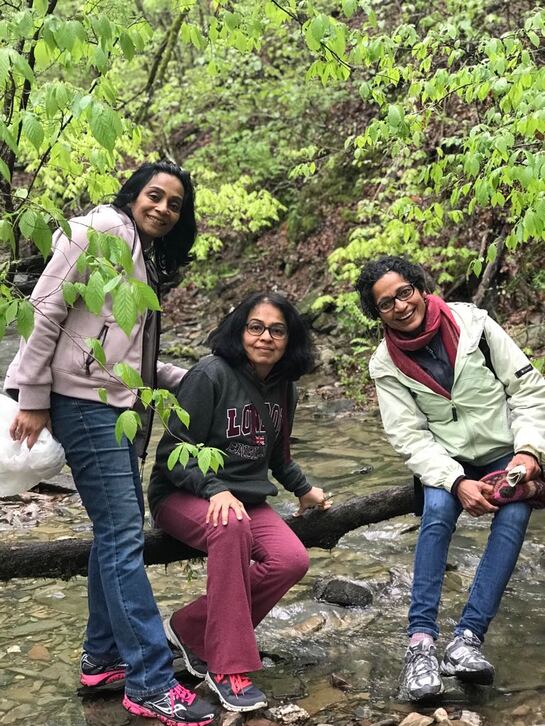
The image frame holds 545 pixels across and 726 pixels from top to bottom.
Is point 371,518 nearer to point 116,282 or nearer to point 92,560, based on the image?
point 92,560

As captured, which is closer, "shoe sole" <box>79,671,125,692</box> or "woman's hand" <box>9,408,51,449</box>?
"woman's hand" <box>9,408,51,449</box>

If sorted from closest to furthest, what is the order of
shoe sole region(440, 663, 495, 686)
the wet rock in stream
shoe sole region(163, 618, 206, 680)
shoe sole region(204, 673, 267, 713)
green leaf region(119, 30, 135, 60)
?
1. green leaf region(119, 30, 135, 60)
2. shoe sole region(204, 673, 267, 713)
3. shoe sole region(440, 663, 495, 686)
4. shoe sole region(163, 618, 206, 680)
5. the wet rock in stream

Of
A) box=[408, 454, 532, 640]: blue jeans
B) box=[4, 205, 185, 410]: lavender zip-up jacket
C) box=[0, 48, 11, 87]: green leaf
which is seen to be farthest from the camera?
box=[408, 454, 532, 640]: blue jeans

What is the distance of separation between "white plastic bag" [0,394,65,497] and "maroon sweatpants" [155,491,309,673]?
639 mm

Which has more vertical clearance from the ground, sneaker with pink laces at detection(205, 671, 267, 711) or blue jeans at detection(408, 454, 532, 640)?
blue jeans at detection(408, 454, 532, 640)

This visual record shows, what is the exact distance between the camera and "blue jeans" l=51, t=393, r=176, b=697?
298cm

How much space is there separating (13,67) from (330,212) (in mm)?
13396

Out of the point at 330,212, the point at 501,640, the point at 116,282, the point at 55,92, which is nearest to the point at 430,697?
the point at 501,640

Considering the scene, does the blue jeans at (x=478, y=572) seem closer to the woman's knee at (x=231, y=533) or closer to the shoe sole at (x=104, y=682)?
the woman's knee at (x=231, y=533)

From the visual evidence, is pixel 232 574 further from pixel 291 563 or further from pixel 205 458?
pixel 205 458

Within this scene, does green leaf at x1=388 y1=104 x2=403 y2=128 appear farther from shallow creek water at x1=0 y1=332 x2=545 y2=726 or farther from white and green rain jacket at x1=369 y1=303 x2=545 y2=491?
shallow creek water at x1=0 y1=332 x2=545 y2=726

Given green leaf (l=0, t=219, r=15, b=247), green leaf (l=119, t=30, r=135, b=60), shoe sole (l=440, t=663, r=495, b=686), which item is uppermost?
green leaf (l=119, t=30, r=135, b=60)

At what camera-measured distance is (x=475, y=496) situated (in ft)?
11.0

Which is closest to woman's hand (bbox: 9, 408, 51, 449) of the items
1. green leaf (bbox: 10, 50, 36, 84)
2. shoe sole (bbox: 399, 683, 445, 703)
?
green leaf (bbox: 10, 50, 36, 84)
